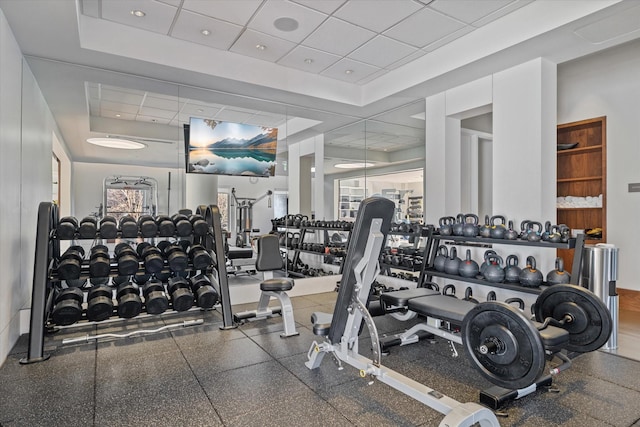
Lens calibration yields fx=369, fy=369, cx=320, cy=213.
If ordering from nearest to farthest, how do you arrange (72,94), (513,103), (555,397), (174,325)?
1. (555,397)
2. (174,325)
3. (513,103)
4. (72,94)

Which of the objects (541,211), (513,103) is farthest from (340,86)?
(541,211)

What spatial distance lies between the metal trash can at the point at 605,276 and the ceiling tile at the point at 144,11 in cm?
424

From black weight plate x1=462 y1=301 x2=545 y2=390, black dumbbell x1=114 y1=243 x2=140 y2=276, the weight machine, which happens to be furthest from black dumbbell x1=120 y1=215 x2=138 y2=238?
black weight plate x1=462 y1=301 x2=545 y2=390

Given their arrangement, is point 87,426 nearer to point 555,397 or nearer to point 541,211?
point 555,397

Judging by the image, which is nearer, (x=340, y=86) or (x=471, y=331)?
(x=471, y=331)

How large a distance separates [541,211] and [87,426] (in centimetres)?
404

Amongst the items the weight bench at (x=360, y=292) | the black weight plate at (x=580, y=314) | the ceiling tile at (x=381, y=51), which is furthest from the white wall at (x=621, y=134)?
the weight bench at (x=360, y=292)

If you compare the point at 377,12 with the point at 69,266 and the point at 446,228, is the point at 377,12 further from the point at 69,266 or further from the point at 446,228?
the point at 69,266

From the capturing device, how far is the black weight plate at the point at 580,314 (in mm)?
2096

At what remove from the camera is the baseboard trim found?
408cm

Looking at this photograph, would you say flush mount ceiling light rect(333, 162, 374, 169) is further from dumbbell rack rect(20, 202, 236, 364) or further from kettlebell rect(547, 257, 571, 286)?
kettlebell rect(547, 257, 571, 286)

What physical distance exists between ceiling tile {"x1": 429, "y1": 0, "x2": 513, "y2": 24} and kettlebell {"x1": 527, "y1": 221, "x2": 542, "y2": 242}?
1998mm

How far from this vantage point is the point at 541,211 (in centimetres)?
372

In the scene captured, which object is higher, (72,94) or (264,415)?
(72,94)
